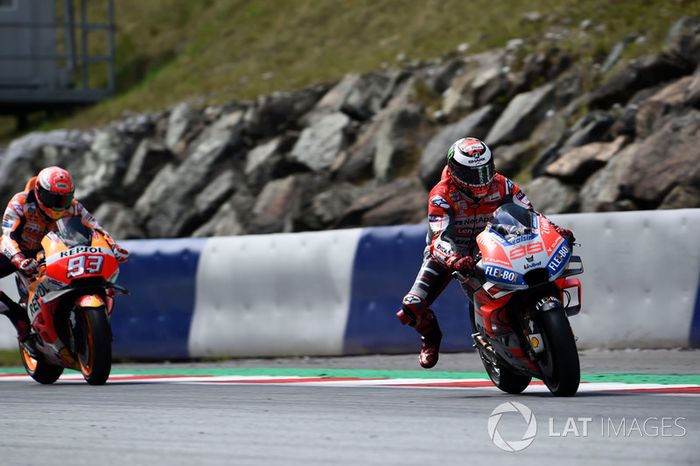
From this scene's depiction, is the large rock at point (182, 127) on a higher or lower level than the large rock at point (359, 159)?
lower

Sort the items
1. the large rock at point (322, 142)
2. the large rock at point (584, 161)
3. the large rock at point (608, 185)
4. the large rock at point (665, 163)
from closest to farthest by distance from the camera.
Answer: the large rock at point (665, 163) → the large rock at point (608, 185) → the large rock at point (584, 161) → the large rock at point (322, 142)

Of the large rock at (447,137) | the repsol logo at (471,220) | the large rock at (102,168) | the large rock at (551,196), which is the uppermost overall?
the repsol logo at (471,220)

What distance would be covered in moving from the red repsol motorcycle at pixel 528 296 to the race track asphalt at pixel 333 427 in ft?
0.73

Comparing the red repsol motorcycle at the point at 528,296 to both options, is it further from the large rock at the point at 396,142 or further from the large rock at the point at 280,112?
the large rock at the point at 280,112

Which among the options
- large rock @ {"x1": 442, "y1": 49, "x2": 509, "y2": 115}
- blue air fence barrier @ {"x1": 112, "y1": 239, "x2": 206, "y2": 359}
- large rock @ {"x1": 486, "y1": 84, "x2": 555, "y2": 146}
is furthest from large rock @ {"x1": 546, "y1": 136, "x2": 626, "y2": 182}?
blue air fence barrier @ {"x1": 112, "y1": 239, "x2": 206, "y2": 359}

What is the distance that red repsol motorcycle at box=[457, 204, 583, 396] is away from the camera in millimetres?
6723

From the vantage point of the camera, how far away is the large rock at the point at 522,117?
1823cm

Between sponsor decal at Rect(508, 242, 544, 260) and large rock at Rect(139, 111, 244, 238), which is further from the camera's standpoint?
large rock at Rect(139, 111, 244, 238)

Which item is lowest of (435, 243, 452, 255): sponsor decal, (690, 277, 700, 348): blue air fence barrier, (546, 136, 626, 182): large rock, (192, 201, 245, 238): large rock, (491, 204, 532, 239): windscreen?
(192, 201, 245, 238): large rock

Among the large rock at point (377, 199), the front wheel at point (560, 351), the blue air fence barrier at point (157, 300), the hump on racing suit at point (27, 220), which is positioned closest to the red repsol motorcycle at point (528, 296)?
the front wheel at point (560, 351)

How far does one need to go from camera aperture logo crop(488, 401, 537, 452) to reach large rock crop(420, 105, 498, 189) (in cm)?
1131

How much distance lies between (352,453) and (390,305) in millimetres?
7014

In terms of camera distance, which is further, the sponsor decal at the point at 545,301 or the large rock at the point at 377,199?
the large rock at the point at 377,199

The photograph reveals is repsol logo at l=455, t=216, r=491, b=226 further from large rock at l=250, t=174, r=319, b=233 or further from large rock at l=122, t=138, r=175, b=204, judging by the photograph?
large rock at l=122, t=138, r=175, b=204
